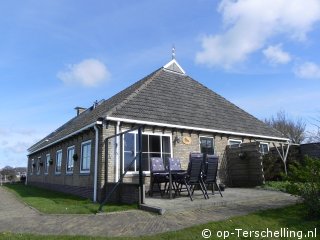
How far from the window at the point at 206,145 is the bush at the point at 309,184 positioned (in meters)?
6.37

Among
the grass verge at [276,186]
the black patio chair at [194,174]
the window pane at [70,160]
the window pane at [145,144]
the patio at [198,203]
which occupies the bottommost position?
the patio at [198,203]

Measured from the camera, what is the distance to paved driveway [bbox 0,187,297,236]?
741cm

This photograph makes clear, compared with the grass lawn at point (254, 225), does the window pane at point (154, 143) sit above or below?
above

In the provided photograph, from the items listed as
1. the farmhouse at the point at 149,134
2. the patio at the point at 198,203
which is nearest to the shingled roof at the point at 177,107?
the farmhouse at the point at 149,134

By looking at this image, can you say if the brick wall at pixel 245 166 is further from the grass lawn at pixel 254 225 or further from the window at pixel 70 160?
the window at pixel 70 160

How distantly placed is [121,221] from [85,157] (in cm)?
681

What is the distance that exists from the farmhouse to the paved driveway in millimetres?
1994

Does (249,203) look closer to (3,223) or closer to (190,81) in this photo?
(3,223)

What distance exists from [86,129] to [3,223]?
5.93 m

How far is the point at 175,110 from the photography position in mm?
15445

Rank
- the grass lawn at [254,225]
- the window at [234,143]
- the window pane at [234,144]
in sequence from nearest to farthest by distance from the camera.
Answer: the grass lawn at [254,225]
the window pane at [234,144]
the window at [234,143]

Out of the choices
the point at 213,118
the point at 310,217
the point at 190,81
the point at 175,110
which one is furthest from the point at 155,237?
the point at 190,81

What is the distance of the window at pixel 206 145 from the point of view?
15.5 meters

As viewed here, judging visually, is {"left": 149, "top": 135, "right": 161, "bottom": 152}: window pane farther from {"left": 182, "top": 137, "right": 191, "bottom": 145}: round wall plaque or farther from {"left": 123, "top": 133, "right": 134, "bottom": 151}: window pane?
{"left": 182, "top": 137, "right": 191, "bottom": 145}: round wall plaque
